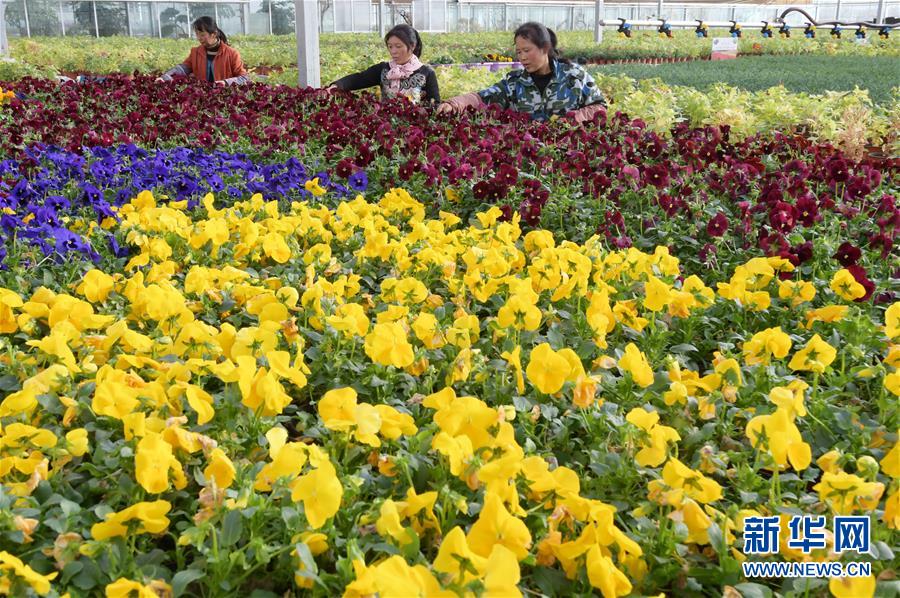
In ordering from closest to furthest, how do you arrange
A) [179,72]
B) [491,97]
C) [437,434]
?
[437,434] < [491,97] < [179,72]

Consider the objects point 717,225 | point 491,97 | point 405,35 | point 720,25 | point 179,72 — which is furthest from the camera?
point 720,25

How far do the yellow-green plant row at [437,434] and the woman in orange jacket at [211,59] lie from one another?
5.25m

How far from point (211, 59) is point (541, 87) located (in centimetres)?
337

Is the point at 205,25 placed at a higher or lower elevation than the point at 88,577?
higher

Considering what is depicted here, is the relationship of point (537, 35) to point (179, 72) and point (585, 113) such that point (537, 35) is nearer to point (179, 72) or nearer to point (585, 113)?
point (585, 113)

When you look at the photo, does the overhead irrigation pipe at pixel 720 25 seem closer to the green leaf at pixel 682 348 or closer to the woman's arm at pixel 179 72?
the woman's arm at pixel 179 72

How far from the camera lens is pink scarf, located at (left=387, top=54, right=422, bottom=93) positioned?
6.20 meters

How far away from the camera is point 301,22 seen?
22.8 feet

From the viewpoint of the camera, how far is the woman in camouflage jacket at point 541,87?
17.3 feet

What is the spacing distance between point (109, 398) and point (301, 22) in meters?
6.06

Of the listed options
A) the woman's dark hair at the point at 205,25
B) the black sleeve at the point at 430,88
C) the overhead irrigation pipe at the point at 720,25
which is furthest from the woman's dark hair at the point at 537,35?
the overhead irrigation pipe at the point at 720,25

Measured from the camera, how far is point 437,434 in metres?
1.47

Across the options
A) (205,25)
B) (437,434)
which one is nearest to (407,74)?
(205,25)

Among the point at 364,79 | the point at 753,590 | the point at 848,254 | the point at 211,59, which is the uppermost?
the point at 211,59
